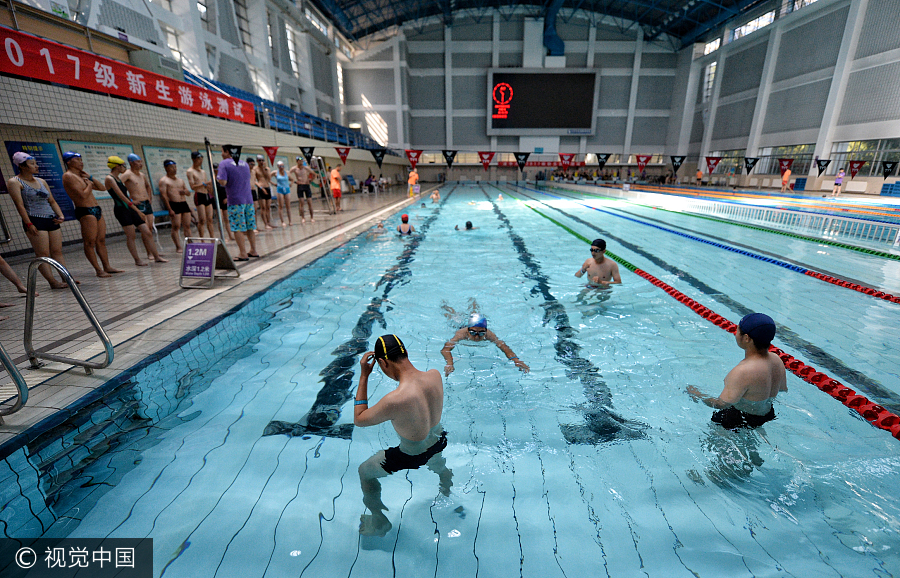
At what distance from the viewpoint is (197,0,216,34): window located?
1344 cm

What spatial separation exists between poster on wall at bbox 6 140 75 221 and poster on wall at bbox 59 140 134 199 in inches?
8.5

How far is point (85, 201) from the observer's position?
456 cm

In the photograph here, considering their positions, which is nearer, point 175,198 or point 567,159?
point 175,198

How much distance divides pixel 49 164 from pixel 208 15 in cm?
1089

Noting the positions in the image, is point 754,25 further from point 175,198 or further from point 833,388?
point 175,198

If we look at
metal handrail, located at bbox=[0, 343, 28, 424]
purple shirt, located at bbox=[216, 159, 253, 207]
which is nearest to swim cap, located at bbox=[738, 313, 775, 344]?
metal handrail, located at bbox=[0, 343, 28, 424]

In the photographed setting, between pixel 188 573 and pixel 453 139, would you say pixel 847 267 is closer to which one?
pixel 188 573

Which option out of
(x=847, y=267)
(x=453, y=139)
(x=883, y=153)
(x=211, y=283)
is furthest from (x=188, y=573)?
(x=453, y=139)

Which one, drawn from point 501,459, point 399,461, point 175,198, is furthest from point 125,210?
point 501,459

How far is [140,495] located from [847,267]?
8.55 meters

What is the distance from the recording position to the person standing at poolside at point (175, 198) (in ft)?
18.6

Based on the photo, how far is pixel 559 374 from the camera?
10.3ft

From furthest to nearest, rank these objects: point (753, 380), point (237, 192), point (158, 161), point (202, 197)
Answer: point (158, 161) → point (202, 197) → point (237, 192) → point (753, 380)

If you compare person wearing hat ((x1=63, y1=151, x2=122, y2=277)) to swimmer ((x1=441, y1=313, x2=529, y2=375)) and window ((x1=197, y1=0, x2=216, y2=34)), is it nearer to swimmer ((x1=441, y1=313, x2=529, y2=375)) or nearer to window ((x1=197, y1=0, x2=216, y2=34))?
swimmer ((x1=441, y1=313, x2=529, y2=375))
